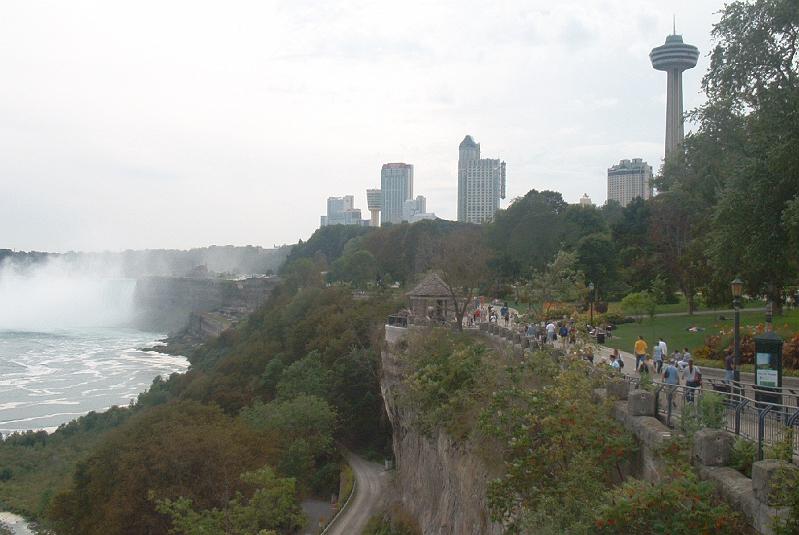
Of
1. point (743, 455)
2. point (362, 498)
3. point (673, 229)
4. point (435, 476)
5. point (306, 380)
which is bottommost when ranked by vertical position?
point (362, 498)

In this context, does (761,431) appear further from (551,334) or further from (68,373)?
(68,373)

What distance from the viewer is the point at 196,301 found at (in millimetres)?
111062

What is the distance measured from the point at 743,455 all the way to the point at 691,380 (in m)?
4.95

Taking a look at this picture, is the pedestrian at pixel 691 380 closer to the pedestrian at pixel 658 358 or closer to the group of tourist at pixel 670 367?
the group of tourist at pixel 670 367

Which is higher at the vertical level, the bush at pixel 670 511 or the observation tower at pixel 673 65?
the observation tower at pixel 673 65

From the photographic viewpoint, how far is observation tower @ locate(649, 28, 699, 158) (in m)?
116

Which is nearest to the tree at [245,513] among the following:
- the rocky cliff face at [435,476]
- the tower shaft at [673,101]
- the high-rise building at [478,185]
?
the rocky cliff face at [435,476]

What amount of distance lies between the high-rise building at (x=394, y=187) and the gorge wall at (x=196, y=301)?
203 ft

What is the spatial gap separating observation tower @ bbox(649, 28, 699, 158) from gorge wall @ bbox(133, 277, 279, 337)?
67.8 m

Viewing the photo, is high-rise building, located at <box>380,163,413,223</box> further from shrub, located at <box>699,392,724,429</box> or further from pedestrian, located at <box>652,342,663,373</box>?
shrub, located at <box>699,392,724,429</box>

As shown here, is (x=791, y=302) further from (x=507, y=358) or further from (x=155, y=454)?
(x=155, y=454)

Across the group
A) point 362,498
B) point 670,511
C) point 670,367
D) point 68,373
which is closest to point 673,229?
point 362,498

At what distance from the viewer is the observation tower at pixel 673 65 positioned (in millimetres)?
116062

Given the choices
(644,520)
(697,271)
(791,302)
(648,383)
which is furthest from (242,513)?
(791,302)
